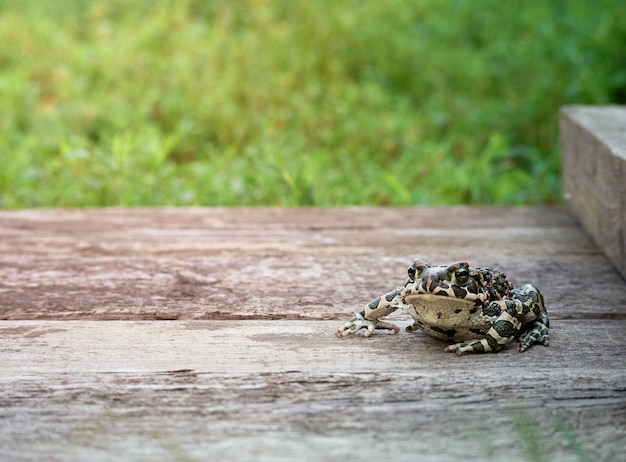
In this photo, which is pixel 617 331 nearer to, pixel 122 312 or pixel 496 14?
pixel 122 312

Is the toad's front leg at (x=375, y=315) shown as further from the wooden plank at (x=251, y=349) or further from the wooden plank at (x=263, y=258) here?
the wooden plank at (x=263, y=258)

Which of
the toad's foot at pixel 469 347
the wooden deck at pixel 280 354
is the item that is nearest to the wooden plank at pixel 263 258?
the wooden deck at pixel 280 354

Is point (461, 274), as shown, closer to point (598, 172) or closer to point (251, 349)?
point (251, 349)

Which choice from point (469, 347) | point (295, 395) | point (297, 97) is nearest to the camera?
point (295, 395)

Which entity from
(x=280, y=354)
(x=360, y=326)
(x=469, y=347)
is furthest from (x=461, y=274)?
(x=280, y=354)

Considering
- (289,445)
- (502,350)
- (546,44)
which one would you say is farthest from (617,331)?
(546,44)

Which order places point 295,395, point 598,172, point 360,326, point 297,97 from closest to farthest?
point 295,395 → point 360,326 → point 598,172 → point 297,97
